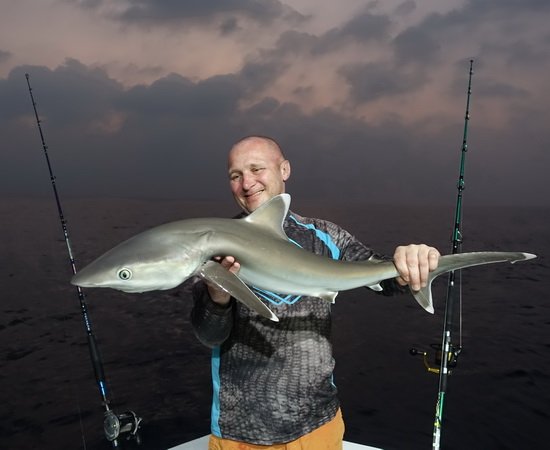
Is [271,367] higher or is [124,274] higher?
[124,274]

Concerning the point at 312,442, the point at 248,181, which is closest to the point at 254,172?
the point at 248,181

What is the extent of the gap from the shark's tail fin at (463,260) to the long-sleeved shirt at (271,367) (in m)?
0.22

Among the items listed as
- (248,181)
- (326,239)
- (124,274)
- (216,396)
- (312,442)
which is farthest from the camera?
(326,239)

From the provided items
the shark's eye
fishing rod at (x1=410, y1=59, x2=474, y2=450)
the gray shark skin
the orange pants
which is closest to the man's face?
the gray shark skin

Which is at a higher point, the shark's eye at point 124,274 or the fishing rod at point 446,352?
the shark's eye at point 124,274

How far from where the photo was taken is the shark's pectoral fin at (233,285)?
2.82 m

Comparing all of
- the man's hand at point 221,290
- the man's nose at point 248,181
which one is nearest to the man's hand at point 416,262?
the man's hand at point 221,290

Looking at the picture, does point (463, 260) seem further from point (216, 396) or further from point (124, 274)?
point (124, 274)

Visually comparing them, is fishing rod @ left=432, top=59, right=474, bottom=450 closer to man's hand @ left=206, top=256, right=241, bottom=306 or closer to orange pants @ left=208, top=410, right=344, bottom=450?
orange pants @ left=208, top=410, right=344, bottom=450

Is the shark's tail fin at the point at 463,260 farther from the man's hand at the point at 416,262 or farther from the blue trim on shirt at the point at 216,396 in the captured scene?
the blue trim on shirt at the point at 216,396

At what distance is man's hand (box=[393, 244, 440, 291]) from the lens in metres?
3.21

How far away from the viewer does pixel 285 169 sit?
412 centimetres

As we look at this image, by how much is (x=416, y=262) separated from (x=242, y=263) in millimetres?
1237

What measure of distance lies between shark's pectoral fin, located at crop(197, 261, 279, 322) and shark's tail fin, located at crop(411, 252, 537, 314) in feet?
4.02
